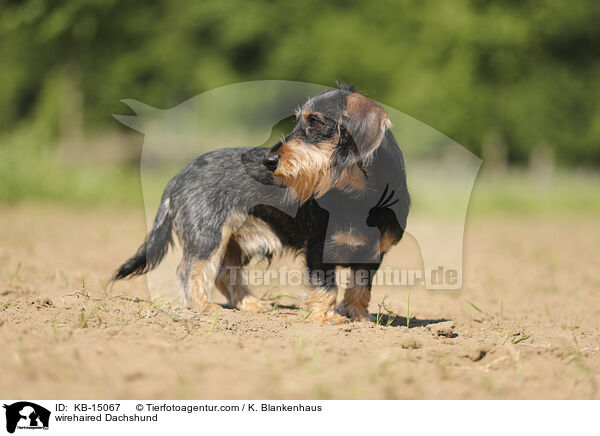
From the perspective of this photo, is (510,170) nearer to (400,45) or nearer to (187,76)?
(400,45)

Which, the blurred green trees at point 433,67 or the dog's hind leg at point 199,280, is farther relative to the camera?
the blurred green trees at point 433,67

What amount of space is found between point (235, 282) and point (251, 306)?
0.90 feet

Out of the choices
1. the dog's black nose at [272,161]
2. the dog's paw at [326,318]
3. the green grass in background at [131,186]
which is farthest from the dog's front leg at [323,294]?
the green grass in background at [131,186]

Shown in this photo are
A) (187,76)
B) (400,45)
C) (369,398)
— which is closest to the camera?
(369,398)

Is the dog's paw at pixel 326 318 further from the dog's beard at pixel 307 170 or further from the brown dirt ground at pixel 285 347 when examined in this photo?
the dog's beard at pixel 307 170

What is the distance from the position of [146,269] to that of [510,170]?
18402mm

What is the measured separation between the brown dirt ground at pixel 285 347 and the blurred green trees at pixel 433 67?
368 inches

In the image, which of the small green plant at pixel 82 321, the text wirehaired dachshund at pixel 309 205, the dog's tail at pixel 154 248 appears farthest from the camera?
the dog's tail at pixel 154 248

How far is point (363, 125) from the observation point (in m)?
3.96

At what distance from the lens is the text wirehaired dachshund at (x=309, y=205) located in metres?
4.05

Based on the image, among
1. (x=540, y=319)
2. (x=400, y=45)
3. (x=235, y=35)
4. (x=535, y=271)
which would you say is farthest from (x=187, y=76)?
(x=540, y=319)

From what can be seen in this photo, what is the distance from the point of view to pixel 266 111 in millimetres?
17828

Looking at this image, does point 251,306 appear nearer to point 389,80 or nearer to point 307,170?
point 307,170

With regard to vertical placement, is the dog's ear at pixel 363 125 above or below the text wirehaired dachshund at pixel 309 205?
above
